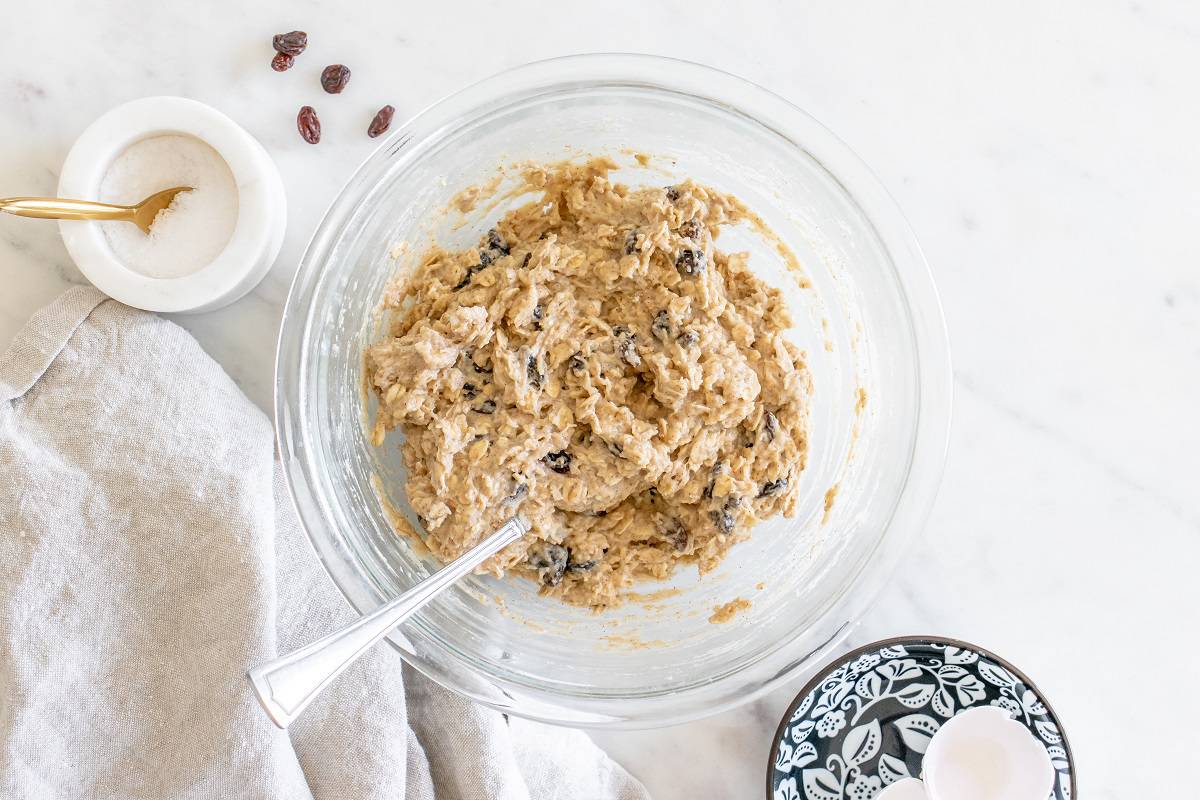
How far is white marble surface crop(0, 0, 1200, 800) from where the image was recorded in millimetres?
2195

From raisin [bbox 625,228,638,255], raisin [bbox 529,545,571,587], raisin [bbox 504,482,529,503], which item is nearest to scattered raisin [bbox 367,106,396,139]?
raisin [bbox 625,228,638,255]

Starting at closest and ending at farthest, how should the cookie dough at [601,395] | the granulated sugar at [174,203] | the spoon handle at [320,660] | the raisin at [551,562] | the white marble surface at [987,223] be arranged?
the spoon handle at [320,660]
the cookie dough at [601,395]
the raisin at [551,562]
the granulated sugar at [174,203]
the white marble surface at [987,223]

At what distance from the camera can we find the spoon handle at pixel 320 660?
156 centimetres

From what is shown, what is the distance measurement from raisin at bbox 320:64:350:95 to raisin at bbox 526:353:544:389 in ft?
2.62

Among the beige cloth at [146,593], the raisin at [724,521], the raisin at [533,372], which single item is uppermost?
the raisin at [533,372]

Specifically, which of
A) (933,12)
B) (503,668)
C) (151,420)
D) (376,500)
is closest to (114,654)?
(151,420)

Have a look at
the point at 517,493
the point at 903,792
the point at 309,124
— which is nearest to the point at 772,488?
the point at 517,493

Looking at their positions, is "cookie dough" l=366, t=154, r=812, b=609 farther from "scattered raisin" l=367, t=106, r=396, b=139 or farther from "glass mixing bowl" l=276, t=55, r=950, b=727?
"scattered raisin" l=367, t=106, r=396, b=139

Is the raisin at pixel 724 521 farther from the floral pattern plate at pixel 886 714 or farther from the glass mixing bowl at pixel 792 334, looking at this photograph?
the floral pattern plate at pixel 886 714

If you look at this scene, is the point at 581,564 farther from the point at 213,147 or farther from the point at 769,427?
the point at 213,147

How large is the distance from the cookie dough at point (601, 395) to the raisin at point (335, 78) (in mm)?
512

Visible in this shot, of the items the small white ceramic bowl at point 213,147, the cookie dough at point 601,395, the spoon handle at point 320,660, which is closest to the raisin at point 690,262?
the cookie dough at point 601,395

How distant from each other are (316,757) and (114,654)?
472mm

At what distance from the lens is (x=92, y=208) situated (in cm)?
201
